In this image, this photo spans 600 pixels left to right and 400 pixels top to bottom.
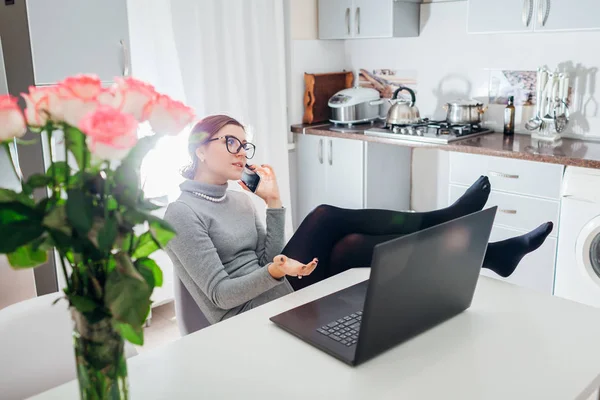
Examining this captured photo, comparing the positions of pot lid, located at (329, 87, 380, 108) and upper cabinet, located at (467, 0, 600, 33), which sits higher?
upper cabinet, located at (467, 0, 600, 33)

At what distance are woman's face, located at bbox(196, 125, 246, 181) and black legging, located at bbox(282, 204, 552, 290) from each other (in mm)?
272

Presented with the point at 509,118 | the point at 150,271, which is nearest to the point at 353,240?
the point at 150,271

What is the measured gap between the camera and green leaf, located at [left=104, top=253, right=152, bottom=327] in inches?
29.7

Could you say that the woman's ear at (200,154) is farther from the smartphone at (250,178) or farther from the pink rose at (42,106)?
the pink rose at (42,106)

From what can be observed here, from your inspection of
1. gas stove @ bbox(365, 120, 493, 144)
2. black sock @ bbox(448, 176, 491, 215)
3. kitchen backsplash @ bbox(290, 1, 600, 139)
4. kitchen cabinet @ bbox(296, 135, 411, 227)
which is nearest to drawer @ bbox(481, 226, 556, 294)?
gas stove @ bbox(365, 120, 493, 144)

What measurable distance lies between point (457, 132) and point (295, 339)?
234cm

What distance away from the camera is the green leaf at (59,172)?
79 centimetres

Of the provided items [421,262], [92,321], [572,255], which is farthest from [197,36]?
[92,321]

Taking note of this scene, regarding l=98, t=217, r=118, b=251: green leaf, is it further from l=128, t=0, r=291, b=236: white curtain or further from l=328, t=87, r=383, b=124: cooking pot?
l=328, t=87, r=383, b=124: cooking pot

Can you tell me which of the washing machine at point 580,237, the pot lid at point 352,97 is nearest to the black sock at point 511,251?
the washing machine at point 580,237

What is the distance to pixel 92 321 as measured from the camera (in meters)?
0.79

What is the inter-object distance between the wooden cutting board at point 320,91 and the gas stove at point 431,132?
0.58 meters

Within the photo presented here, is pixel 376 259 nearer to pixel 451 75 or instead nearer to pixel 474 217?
pixel 474 217

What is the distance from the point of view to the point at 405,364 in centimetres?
115
